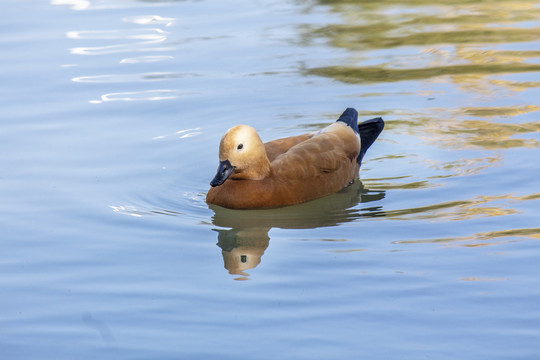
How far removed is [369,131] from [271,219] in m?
1.97

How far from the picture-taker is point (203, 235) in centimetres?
717

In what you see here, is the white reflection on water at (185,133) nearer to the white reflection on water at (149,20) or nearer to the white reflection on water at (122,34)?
the white reflection on water at (122,34)

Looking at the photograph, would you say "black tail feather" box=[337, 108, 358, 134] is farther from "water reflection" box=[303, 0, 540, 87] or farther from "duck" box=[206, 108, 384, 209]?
"water reflection" box=[303, 0, 540, 87]

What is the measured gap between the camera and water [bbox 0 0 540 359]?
5.43 m

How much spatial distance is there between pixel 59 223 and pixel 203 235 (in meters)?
1.18

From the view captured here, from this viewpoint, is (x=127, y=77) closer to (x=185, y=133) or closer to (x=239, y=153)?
(x=185, y=133)

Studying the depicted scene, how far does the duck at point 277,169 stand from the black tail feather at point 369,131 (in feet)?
1.27

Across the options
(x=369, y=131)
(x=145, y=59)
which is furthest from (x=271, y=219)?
(x=145, y=59)

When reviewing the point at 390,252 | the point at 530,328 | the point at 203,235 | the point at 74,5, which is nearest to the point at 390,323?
the point at 530,328

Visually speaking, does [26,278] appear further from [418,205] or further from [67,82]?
[67,82]

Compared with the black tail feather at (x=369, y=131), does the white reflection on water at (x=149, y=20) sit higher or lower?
higher

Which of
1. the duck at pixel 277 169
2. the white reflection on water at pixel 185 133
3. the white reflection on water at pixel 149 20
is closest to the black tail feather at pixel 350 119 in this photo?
the duck at pixel 277 169

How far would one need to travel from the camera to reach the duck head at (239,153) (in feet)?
25.2

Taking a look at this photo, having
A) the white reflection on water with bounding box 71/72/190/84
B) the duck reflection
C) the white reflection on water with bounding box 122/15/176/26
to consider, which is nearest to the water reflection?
the white reflection on water with bounding box 71/72/190/84
